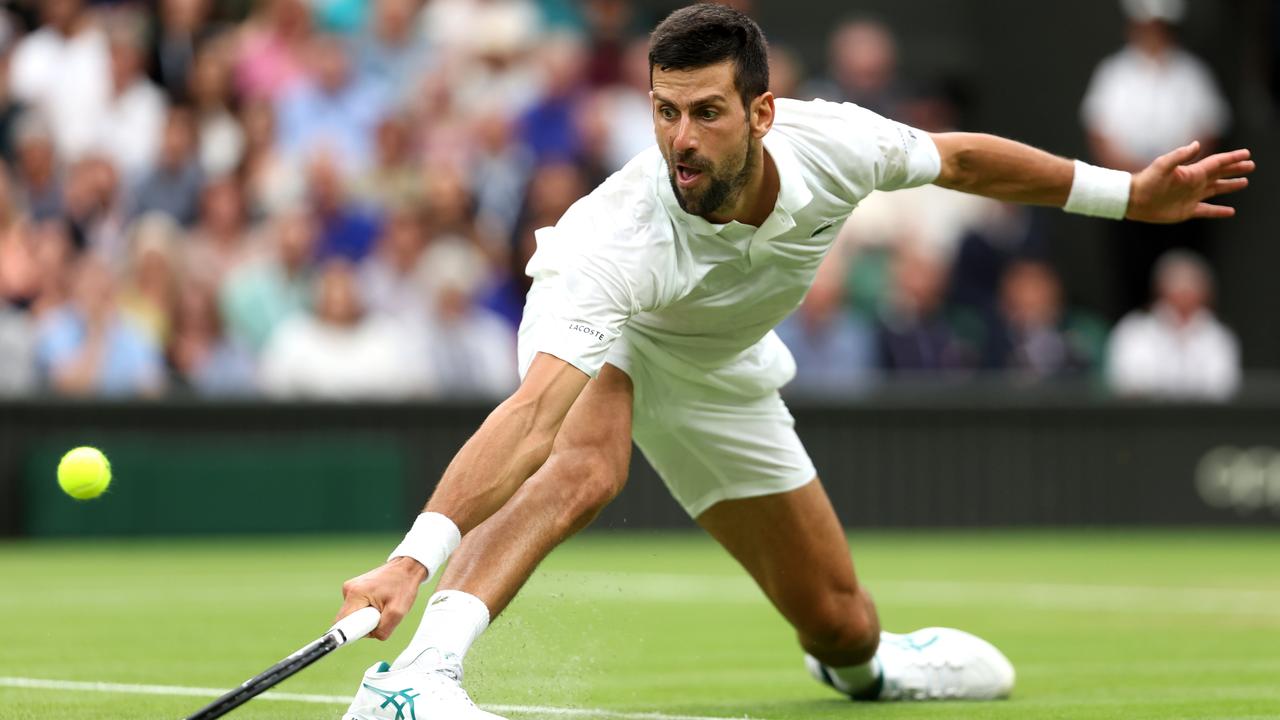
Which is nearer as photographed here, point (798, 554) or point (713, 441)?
point (713, 441)

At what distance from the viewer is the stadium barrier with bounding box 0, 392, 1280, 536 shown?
1448 centimetres

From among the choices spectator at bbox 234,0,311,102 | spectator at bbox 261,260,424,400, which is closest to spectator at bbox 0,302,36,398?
spectator at bbox 261,260,424,400

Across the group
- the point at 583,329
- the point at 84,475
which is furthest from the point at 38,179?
the point at 583,329

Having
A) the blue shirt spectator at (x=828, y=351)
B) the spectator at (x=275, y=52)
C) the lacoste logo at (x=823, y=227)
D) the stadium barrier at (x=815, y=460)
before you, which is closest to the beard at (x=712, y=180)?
the lacoste logo at (x=823, y=227)

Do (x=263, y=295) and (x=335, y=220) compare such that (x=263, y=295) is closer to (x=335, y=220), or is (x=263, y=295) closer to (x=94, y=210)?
(x=335, y=220)

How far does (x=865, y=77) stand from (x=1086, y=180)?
10739mm

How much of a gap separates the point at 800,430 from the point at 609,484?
9.87m

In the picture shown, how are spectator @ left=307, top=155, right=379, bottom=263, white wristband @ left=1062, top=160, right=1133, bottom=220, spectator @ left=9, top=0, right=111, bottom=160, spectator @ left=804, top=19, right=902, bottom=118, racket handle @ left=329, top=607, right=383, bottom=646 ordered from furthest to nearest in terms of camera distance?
spectator @ left=804, top=19, right=902, bottom=118 → spectator @ left=9, top=0, right=111, bottom=160 → spectator @ left=307, top=155, right=379, bottom=263 → white wristband @ left=1062, top=160, right=1133, bottom=220 → racket handle @ left=329, top=607, right=383, bottom=646

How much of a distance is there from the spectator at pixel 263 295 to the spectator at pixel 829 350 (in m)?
3.72

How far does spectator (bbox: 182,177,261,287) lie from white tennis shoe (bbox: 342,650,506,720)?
9.84 m

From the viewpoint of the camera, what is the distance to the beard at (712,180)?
561 centimetres

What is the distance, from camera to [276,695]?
22.3 ft

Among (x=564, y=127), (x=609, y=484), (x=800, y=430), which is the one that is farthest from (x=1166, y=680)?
(x=564, y=127)

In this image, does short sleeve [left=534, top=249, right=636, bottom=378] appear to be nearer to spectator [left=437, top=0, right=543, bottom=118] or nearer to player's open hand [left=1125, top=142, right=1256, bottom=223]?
player's open hand [left=1125, top=142, right=1256, bottom=223]
